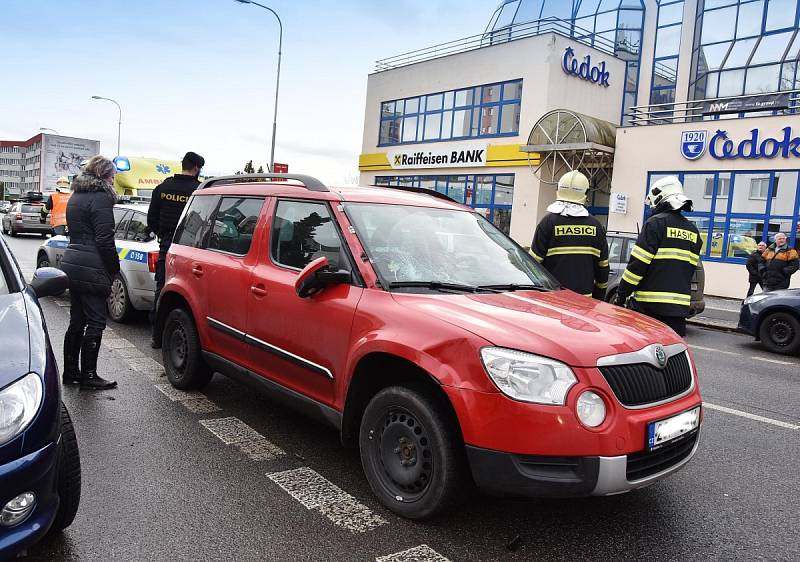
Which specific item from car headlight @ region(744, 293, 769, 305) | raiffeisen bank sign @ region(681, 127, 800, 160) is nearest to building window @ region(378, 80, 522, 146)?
raiffeisen bank sign @ region(681, 127, 800, 160)

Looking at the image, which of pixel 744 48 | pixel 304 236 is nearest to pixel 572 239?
pixel 304 236

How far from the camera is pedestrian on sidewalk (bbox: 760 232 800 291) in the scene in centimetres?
1215

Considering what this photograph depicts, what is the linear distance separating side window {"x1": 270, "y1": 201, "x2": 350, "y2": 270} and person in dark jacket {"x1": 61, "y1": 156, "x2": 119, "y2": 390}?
1.67 meters

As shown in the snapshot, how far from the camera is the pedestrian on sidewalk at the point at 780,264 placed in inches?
478

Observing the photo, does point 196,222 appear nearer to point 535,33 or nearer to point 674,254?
point 674,254

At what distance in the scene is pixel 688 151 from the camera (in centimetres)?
1828

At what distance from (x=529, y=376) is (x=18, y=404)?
Answer: 194 centimetres

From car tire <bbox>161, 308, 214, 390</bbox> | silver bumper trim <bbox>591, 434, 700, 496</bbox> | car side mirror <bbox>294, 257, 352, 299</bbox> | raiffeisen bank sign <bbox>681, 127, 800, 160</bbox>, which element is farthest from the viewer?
raiffeisen bank sign <bbox>681, 127, 800, 160</bbox>

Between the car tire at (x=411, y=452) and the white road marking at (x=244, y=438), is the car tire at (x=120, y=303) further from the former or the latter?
the car tire at (x=411, y=452)

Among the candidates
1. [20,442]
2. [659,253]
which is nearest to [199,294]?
[20,442]

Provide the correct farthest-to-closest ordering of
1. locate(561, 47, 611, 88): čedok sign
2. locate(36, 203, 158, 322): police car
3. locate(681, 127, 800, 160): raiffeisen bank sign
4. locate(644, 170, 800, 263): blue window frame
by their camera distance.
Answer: locate(561, 47, 611, 88): čedok sign → locate(644, 170, 800, 263): blue window frame → locate(681, 127, 800, 160): raiffeisen bank sign → locate(36, 203, 158, 322): police car

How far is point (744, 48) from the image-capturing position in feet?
70.9

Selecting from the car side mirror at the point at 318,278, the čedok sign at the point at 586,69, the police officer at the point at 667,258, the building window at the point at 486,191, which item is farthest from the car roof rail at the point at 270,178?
the čedok sign at the point at 586,69

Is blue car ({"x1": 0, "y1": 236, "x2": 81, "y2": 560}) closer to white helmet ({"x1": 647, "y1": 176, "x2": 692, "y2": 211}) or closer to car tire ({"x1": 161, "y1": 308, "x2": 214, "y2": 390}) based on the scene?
car tire ({"x1": 161, "y1": 308, "x2": 214, "y2": 390})
